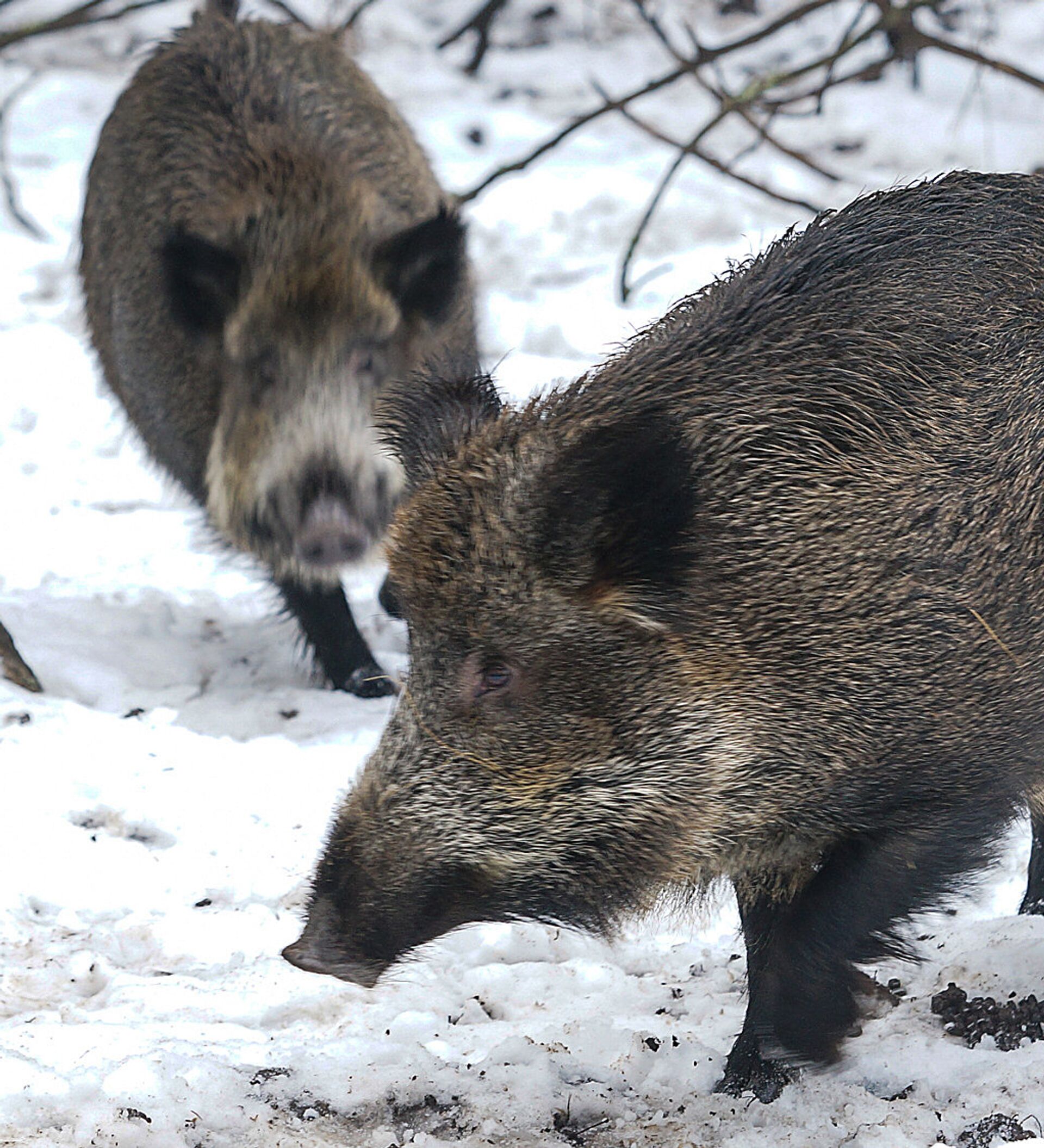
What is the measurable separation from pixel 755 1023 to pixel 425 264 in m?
2.64

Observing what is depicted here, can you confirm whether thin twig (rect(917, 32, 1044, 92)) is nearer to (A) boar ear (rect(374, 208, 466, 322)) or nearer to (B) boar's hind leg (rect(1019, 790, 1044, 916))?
(A) boar ear (rect(374, 208, 466, 322))

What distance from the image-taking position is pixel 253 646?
532 centimetres

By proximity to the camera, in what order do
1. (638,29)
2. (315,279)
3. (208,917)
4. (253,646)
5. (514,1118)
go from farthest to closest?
(638,29)
(253,646)
(315,279)
(208,917)
(514,1118)

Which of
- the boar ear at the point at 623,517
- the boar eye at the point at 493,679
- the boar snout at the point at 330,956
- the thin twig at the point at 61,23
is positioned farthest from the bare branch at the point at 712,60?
the boar snout at the point at 330,956

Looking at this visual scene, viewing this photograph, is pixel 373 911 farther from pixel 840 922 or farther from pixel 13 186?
pixel 13 186

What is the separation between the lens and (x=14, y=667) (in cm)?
450

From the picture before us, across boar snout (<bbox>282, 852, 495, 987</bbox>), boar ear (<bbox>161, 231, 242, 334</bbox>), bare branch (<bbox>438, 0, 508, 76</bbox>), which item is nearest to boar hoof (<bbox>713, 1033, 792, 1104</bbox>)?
boar snout (<bbox>282, 852, 495, 987</bbox>)

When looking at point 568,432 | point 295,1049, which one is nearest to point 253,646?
point 295,1049

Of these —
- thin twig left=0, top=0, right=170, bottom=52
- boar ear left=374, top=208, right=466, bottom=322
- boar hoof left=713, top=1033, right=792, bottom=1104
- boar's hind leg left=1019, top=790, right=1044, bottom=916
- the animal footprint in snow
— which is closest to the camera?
boar hoof left=713, top=1033, right=792, bottom=1104

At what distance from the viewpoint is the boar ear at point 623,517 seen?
2.51 meters

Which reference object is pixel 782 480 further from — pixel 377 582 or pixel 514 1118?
pixel 377 582

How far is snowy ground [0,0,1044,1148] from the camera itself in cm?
282

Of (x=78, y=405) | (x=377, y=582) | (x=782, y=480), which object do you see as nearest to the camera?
(x=782, y=480)

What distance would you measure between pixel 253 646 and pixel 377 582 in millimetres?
742
